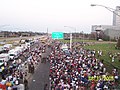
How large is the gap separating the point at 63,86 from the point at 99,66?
14.7 meters

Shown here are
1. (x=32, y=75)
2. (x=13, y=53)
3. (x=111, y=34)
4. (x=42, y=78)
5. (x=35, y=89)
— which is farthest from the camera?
(x=111, y=34)

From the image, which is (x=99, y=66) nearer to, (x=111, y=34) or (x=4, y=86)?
(x=4, y=86)

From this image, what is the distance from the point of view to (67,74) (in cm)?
2888

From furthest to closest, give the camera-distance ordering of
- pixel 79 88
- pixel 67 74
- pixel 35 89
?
pixel 67 74, pixel 35 89, pixel 79 88

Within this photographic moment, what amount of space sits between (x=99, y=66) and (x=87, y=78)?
973 cm

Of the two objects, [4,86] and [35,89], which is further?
[35,89]

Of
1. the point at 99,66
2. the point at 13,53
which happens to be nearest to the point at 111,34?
the point at 13,53

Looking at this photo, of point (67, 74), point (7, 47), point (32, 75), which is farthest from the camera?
point (7, 47)

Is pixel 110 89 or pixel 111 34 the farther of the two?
pixel 111 34

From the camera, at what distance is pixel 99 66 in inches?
1438

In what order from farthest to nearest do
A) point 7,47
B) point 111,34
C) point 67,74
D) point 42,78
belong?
1. point 111,34
2. point 7,47
3. point 42,78
4. point 67,74

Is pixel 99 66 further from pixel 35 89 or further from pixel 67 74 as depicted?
pixel 35 89

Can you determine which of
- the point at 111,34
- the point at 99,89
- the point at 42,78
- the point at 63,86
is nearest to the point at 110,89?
the point at 99,89

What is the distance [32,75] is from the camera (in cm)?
3497
